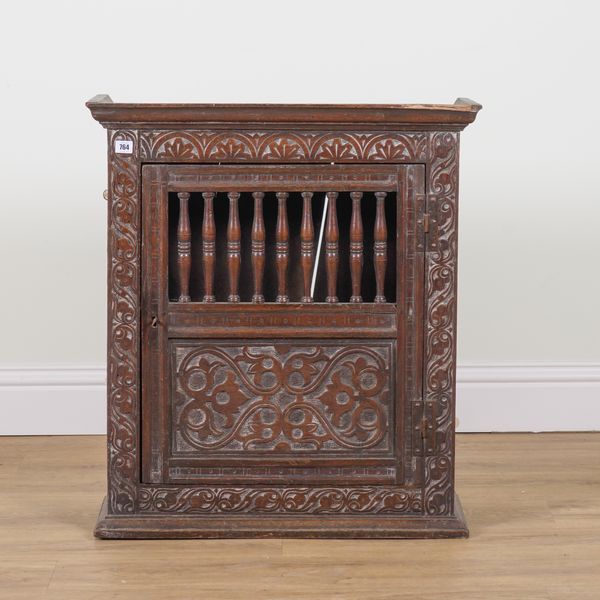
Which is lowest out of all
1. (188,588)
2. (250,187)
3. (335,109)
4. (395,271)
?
(188,588)

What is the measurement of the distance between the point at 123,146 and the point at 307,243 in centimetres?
46

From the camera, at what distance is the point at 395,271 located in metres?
2.81

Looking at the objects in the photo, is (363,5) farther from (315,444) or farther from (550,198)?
(315,444)

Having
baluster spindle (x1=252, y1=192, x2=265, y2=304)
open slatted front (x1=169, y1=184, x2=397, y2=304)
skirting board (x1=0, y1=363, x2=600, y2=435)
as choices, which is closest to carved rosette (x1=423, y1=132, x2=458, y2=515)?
open slatted front (x1=169, y1=184, x2=397, y2=304)

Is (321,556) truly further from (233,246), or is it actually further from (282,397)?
(233,246)

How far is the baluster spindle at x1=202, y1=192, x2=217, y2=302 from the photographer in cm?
266

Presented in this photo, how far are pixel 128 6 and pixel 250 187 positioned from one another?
112 centimetres

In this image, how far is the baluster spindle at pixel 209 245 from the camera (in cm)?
266

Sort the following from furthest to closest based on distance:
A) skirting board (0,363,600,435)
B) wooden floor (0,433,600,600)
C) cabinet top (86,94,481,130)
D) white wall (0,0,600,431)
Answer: skirting board (0,363,600,435), white wall (0,0,600,431), cabinet top (86,94,481,130), wooden floor (0,433,600,600)

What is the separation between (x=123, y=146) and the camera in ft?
8.58

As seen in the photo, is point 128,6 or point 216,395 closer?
point 216,395

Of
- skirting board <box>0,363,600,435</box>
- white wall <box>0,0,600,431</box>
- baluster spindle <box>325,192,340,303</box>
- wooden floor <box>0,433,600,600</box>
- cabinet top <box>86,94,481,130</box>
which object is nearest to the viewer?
wooden floor <box>0,433,600,600</box>

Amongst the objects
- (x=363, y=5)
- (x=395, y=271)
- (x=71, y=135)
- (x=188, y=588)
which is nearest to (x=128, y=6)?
(x=71, y=135)

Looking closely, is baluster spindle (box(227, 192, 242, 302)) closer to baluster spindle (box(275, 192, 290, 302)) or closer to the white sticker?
baluster spindle (box(275, 192, 290, 302))
